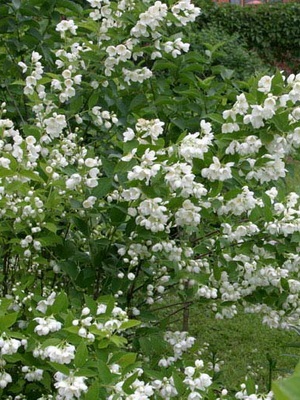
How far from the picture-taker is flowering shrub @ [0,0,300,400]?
2078 millimetres

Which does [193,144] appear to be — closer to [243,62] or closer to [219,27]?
[243,62]

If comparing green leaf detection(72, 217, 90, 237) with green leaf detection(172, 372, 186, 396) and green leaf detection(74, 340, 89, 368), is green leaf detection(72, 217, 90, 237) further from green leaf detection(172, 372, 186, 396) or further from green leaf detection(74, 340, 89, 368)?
green leaf detection(74, 340, 89, 368)

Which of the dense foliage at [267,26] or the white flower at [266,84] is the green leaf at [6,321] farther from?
the dense foliage at [267,26]

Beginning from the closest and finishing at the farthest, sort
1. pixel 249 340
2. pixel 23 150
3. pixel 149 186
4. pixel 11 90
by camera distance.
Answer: pixel 149 186, pixel 23 150, pixel 11 90, pixel 249 340

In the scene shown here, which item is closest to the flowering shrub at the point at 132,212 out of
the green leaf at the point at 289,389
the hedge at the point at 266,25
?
the green leaf at the point at 289,389

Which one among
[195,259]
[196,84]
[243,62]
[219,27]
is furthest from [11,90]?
[219,27]

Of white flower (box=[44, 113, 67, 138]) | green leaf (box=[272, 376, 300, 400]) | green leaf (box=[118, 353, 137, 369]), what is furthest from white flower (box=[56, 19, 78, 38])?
green leaf (box=[272, 376, 300, 400])

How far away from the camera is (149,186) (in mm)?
2172

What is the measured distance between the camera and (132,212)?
227cm

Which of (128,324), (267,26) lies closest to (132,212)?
(128,324)

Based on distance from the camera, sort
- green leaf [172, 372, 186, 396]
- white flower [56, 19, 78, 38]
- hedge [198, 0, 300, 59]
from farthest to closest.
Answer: hedge [198, 0, 300, 59], white flower [56, 19, 78, 38], green leaf [172, 372, 186, 396]

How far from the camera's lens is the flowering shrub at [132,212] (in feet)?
6.82

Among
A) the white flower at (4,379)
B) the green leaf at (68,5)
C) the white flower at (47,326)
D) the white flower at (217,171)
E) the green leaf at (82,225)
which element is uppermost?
the white flower at (217,171)

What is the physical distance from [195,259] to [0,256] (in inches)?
28.0
